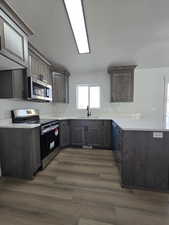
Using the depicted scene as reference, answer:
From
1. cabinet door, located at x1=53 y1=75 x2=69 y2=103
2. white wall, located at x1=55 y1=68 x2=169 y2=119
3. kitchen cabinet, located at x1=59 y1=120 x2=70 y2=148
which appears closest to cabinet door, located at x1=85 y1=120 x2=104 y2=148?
kitchen cabinet, located at x1=59 y1=120 x2=70 y2=148

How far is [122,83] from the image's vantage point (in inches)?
138

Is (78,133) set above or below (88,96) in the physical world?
below

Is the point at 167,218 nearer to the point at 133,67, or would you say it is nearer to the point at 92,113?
the point at 92,113

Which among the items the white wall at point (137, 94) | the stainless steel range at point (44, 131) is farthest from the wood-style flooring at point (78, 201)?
the white wall at point (137, 94)

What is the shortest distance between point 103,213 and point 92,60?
322 cm

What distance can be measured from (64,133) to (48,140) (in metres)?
0.88

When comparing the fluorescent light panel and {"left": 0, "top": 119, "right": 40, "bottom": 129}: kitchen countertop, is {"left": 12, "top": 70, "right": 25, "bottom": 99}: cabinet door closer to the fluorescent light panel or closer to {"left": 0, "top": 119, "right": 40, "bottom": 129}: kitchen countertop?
{"left": 0, "top": 119, "right": 40, "bottom": 129}: kitchen countertop

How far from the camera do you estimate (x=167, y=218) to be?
1285mm

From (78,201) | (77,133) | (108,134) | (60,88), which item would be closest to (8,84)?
(60,88)

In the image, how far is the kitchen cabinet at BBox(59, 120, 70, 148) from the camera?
129 inches

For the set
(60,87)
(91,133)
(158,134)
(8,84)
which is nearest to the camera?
Result: (158,134)

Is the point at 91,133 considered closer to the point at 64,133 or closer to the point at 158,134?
the point at 64,133

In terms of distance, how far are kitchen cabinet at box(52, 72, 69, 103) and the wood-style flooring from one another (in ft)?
6.99

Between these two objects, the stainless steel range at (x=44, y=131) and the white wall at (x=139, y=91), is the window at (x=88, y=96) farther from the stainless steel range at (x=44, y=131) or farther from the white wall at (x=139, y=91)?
the stainless steel range at (x=44, y=131)
